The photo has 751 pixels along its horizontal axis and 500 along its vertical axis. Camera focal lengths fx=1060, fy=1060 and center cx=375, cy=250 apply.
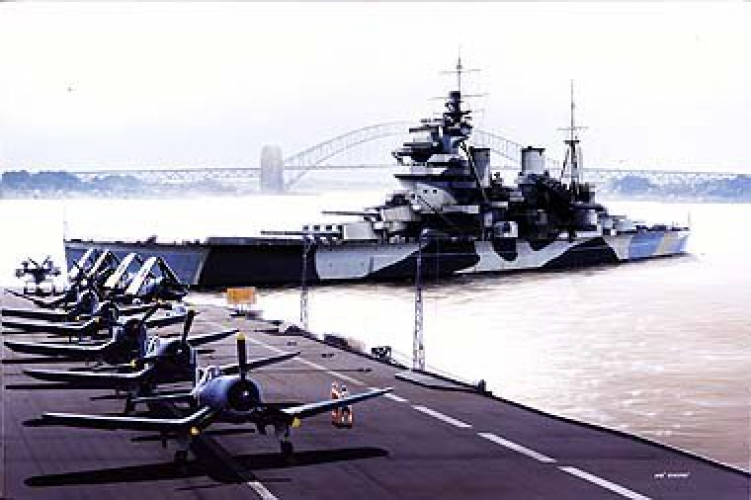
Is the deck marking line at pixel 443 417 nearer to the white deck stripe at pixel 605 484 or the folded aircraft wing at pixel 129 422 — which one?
the white deck stripe at pixel 605 484

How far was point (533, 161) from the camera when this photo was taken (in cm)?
11712

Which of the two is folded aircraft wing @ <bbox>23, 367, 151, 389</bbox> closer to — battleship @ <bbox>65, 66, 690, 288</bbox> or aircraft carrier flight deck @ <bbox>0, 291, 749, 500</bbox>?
aircraft carrier flight deck @ <bbox>0, 291, 749, 500</bbox>

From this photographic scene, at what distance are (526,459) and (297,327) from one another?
3021 cm

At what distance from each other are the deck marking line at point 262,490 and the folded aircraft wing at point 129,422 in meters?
1.85

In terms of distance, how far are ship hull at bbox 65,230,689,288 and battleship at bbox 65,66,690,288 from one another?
3.5 inches

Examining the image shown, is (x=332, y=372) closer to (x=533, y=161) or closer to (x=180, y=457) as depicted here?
(x=180, y=457)

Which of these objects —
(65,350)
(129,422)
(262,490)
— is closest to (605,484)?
(262,490)

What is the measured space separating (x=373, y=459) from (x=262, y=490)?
3.97m

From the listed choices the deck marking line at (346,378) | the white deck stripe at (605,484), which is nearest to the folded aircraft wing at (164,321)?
the deck marking line at (346,378)

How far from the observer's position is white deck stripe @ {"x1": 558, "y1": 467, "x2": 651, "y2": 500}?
2314cm

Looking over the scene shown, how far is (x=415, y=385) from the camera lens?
38938mm

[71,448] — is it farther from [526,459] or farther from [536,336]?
[536,336]

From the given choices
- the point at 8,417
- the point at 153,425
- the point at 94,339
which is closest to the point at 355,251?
the point at 94,339

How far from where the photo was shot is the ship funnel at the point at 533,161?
116 m
